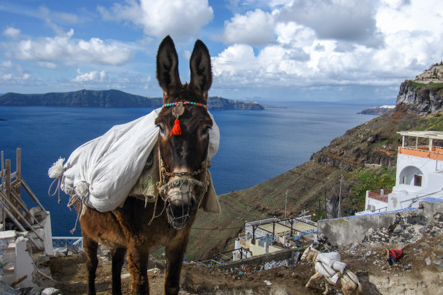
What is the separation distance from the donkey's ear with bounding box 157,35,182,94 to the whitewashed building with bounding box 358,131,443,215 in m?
17.2

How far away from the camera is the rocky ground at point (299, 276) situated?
6789 millimetres

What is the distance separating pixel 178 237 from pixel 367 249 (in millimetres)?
7424

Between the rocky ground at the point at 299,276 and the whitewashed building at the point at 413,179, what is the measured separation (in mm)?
9871

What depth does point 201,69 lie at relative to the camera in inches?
126

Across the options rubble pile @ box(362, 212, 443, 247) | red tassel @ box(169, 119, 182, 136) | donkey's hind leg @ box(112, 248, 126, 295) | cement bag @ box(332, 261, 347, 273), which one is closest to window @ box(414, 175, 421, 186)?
rubble pile @ box(362, 212, 443, 247)

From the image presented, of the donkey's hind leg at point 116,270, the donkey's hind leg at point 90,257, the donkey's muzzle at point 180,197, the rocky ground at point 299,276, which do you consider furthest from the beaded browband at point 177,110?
the rocky ground at point 299,276

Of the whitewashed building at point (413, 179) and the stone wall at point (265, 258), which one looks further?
the whitewashed building at point (413, 179)

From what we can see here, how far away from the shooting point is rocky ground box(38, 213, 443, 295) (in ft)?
22.3

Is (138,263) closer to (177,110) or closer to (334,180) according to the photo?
(177,110)

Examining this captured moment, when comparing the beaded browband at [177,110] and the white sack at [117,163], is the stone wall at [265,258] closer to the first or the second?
the white sack at [117,163]

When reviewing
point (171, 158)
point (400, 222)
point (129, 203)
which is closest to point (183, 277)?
point (129, 203)

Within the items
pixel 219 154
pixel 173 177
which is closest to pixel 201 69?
pixel 173 177

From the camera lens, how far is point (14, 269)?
572cm

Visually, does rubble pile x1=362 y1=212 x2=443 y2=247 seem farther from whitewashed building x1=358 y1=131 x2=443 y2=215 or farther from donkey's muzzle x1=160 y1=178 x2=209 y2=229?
donkey's muzzle x1=160 y1=178 x2=209 y2=229
